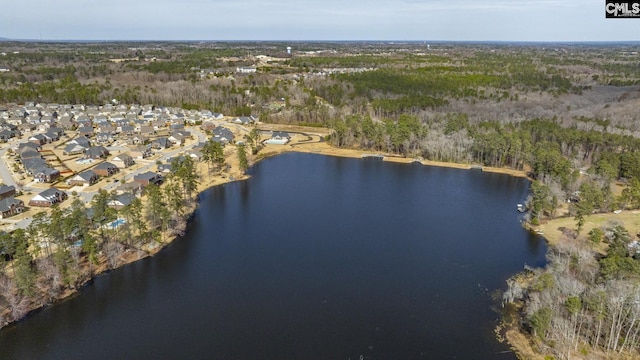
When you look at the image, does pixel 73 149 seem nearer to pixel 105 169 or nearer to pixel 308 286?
pixel 105 169

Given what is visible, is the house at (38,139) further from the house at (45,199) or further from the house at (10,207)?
the house at (10,207)

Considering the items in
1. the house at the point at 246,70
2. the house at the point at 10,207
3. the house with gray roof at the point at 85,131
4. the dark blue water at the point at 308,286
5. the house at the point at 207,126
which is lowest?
the dark blue water at the point at 308,286

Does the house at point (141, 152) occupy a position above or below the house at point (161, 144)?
below

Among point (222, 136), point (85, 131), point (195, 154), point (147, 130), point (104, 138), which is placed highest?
point (147, 130)

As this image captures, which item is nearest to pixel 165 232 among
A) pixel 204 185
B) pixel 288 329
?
pixel 204 185

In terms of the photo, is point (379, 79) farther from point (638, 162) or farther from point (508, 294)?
point (508, 294)

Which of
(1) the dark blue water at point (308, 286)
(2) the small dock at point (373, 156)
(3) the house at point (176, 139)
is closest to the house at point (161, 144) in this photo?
(3) the house at point (176, 139)

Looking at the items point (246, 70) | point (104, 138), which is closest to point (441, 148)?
point (104, 138)
